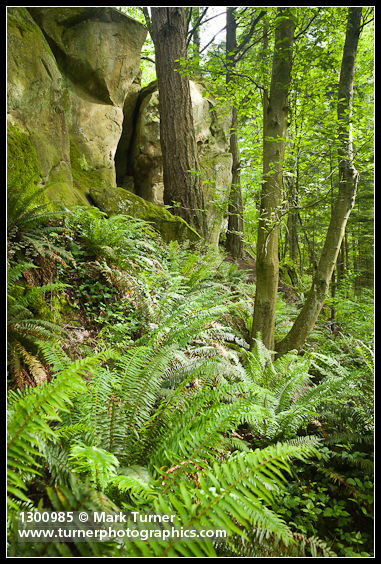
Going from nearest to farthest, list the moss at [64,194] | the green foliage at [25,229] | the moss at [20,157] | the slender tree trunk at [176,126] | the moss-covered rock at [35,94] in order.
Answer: the green foliage at [25,229], the moss at [20,157], the moss-covered rock at [35,94], the moss at [64,194], the slender tree trunk at [176,126]

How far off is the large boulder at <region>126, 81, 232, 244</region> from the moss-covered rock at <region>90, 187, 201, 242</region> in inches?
101

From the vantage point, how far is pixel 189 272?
4543 mm

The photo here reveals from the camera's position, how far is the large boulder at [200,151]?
27.0 ft

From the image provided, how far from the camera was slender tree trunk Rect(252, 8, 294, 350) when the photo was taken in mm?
3607

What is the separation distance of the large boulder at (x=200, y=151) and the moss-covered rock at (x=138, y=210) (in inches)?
101

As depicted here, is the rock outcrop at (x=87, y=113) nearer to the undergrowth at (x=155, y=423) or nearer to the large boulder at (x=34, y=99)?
the large boulder at (x=34, y=99)

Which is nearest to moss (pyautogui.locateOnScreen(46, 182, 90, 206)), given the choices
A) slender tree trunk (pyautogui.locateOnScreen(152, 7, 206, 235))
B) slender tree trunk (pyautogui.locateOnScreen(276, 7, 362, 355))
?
slender tree trunk (pyautogui.locateOnScreen(152, 7, 206, 235))

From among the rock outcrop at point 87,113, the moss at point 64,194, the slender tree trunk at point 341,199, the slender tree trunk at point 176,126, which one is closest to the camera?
the slender tree trunk at point 341,199

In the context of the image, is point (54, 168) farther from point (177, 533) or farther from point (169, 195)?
point (177, 533)

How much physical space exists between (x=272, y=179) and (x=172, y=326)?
7.41 feet

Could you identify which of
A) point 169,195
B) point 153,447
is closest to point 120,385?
point 153,447

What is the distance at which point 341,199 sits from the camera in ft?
12.6

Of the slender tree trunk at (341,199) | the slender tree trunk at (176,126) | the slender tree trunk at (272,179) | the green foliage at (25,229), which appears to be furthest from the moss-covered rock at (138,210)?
the slender tree trunk at (341,199)

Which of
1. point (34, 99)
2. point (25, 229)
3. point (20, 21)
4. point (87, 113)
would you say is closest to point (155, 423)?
point (25, 229)
